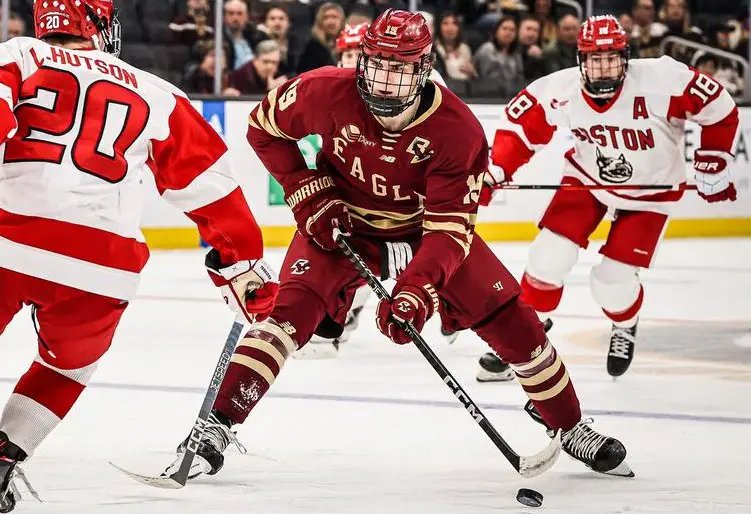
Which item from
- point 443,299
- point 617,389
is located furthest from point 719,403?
point 443,299

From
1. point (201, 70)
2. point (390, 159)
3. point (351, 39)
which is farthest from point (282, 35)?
point (390, 159)

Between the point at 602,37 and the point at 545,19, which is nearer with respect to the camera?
the point at 602,37

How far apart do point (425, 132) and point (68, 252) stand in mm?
879

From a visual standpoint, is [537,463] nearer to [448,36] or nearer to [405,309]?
[405,309]

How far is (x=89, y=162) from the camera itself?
104 inches

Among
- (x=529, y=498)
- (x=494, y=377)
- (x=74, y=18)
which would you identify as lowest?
(x=494, y=377)

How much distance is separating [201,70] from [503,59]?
203cm

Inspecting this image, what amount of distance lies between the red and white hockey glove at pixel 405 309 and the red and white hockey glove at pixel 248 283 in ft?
0.85

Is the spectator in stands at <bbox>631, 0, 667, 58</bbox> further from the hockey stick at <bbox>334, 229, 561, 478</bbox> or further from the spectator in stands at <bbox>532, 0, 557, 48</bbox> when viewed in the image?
the hockey stick at <bbox>334, 229, 561, 478</bbox>

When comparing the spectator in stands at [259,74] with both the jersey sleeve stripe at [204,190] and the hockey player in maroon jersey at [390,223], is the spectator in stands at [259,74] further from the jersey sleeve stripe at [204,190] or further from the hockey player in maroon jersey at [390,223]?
the jersey sleeve stripe at [204,190]

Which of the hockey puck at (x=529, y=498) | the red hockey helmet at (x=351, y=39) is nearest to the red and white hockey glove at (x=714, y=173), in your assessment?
the red hockey helmet at (x=351, y=39)

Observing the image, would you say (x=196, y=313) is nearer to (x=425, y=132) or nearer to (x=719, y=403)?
(x=719, y=403)

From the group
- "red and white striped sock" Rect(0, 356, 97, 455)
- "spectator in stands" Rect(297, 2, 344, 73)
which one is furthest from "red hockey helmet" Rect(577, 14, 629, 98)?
"spectator in stands" Rect(297, 2, 344, 73)

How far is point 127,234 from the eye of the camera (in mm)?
2758
